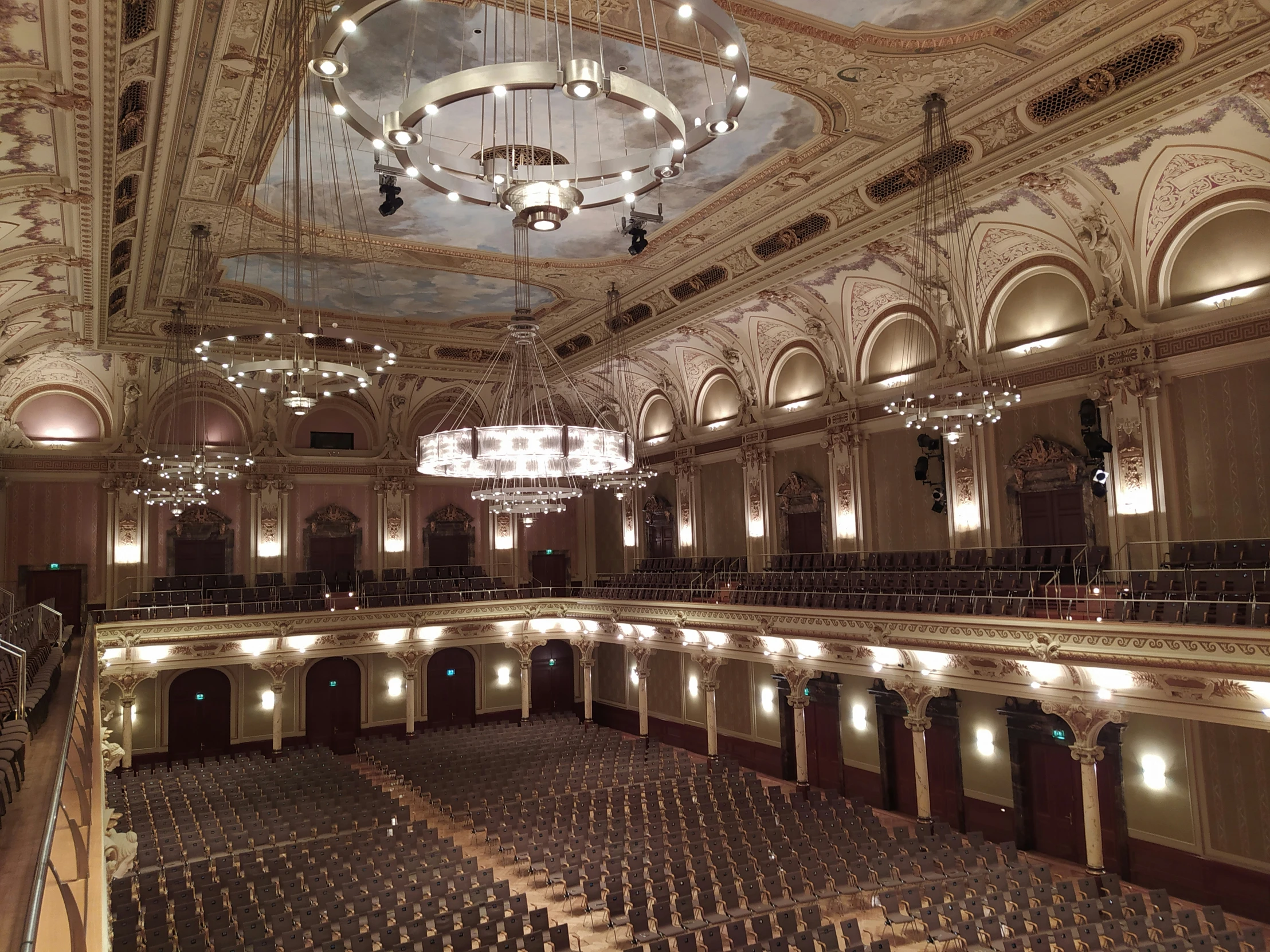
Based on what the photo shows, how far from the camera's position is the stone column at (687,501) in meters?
25.7

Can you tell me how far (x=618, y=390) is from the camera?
2850 cm

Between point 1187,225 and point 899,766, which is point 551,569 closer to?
point 899,766

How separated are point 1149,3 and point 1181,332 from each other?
5961 millimetres

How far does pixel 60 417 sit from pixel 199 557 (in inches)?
213

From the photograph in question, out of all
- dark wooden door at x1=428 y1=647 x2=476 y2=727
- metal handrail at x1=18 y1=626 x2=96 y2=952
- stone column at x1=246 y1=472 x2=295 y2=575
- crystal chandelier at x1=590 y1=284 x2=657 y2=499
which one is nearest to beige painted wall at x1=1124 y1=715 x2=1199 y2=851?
crystal chandelier at x1=590 y1=284 x2=657 y2=499

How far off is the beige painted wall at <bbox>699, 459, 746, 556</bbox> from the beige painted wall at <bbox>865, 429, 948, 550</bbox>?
4699 millimetres

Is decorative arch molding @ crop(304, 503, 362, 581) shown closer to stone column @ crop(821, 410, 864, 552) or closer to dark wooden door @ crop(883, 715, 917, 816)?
stone column @ crop(821, 410, 864, 552)

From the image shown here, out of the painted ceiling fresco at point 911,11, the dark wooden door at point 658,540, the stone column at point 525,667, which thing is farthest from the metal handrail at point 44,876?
the dark wooden door at point 658,540

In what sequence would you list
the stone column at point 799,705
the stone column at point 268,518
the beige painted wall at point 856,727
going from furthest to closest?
1. the stone column at point 268,518
2. the beige painted wall at point 856,727
3. the stone column at point 799,705

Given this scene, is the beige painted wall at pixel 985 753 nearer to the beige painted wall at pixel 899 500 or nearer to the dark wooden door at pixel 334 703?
the beige painted wall at pixel 899 500

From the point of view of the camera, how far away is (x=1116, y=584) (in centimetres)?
1302

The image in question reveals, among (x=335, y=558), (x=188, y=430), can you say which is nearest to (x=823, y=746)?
(x=335, y=558)

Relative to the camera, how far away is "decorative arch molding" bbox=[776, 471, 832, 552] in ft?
69.3

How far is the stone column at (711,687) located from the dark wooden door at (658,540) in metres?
5.92
